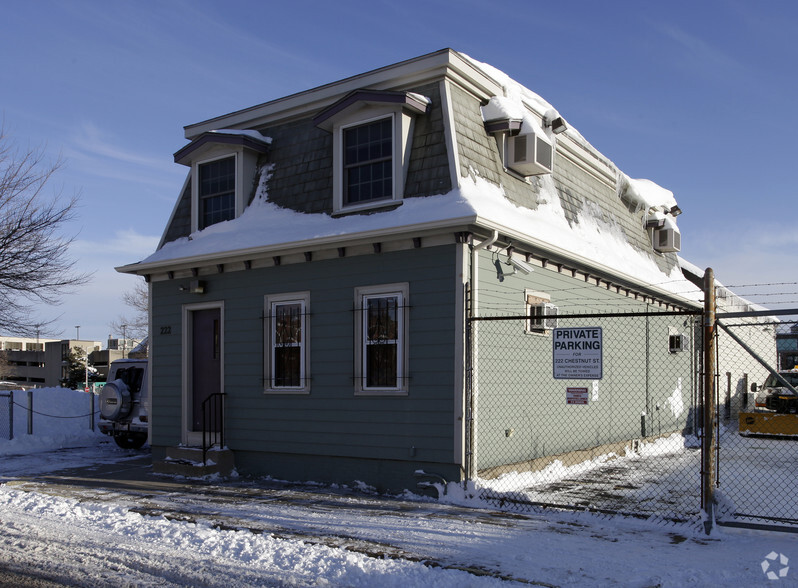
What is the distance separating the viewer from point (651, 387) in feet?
50.8

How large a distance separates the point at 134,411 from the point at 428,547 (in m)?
11.8

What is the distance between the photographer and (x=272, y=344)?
11.5m

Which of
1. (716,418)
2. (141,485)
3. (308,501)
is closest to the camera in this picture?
(716,418)

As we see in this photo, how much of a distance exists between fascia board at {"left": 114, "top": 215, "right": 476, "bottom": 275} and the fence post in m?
2.97

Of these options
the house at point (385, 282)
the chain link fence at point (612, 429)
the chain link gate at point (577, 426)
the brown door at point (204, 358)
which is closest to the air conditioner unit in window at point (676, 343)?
the chain link fence at point (612, 429)

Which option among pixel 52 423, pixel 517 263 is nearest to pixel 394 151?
pixel 517 263

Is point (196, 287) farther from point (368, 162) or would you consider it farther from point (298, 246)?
point (368, 162)

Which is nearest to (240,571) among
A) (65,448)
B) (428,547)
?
(428,547)

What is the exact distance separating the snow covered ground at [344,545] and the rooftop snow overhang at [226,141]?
5896mm

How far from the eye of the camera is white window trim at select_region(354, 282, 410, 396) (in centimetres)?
988

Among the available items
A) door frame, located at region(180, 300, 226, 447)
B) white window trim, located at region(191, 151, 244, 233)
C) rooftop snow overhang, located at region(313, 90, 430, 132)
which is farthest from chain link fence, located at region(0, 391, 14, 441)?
rooftop snow overhang, located at region(313, 90, 430, 132)

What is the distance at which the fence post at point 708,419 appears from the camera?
278 inches

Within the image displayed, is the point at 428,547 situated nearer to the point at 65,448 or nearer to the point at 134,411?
the point at 134,411

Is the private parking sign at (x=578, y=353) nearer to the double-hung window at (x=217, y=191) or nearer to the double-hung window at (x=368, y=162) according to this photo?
the double-hung window at (x=368, y=162)
